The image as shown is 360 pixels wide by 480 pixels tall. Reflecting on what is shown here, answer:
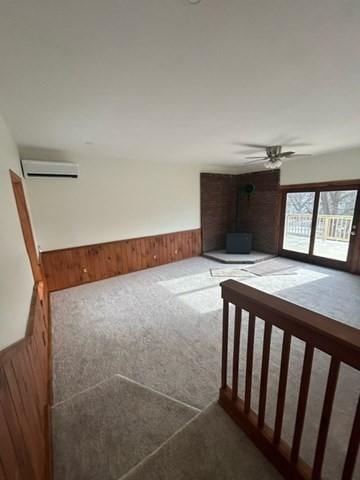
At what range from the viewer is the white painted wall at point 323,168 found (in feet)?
13.2

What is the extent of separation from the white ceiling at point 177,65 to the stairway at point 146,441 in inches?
92.1

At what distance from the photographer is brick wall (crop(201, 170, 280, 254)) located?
17.9ft

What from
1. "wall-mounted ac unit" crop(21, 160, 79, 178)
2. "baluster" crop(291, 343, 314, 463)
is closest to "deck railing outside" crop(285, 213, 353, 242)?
"baluster" crop(291, 343, 314, 463)

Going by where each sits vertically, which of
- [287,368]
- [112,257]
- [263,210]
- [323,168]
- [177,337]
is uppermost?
[323,168]

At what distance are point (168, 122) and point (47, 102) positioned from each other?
45.1 inches

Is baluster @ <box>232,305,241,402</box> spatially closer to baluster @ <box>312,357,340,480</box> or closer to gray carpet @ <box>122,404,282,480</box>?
gray carpet @ <box>122,404,282,480</box>

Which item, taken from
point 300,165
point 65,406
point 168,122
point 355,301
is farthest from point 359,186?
point 65,406

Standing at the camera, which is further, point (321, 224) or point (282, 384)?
point (321, 224)

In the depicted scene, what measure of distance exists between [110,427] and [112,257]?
3.25m

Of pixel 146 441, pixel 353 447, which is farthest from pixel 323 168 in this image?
pixel 146 441

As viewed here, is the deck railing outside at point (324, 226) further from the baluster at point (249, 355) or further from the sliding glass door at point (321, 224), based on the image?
the baluster at point (249, 355)

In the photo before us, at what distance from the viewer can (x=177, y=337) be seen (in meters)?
2.45

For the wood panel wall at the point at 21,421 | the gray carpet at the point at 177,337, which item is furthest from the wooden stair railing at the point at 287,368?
the wood panel wall at the point at 21,421

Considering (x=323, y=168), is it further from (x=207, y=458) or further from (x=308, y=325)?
(x=207, y=458)
